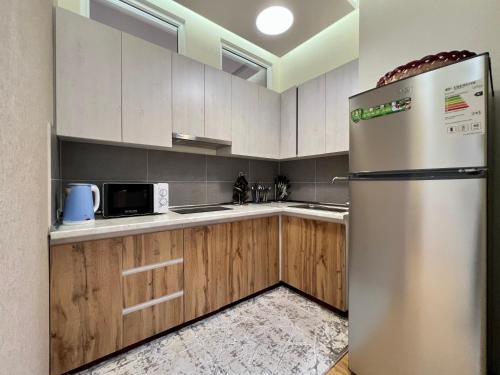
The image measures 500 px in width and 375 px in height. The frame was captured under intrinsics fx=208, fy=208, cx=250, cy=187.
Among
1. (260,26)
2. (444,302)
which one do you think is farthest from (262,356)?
(260,26)

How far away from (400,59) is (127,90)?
1987 millimetres

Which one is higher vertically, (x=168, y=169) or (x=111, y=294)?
(x=168, y=169)

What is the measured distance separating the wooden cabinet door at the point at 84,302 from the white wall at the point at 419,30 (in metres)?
2.23

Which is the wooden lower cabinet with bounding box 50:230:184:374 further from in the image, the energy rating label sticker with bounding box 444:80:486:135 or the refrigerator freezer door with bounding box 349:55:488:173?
the energy rating label sticker with bounding box 444:80:486:135

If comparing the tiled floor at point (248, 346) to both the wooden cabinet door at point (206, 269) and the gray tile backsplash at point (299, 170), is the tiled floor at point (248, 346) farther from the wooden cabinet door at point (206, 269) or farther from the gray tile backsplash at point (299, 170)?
the gray tile backsplash at point (299, 170)

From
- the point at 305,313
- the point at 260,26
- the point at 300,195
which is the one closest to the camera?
the point at 305,313

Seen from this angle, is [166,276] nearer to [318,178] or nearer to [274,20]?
[318,178]

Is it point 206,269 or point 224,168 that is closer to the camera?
point 206,269

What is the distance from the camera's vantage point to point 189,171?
222 centimetres

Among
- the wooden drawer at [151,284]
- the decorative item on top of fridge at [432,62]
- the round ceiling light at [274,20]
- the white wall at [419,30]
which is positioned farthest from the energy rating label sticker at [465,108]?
the wooden drawer at [151,284]

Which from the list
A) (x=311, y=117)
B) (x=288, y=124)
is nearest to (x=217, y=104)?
(x=288, y=124)

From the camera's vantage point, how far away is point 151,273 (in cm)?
140

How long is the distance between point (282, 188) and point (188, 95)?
164 cm

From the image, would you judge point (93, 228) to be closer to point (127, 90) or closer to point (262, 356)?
point (127, 90)
